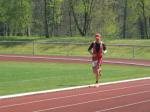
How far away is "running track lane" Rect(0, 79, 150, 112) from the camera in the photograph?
12531mm

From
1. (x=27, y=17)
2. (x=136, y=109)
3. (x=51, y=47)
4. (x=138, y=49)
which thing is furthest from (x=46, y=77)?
(x=27, y=17)

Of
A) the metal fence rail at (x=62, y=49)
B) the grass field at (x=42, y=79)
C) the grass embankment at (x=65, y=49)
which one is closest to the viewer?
the grass field at (x=42, y=79)

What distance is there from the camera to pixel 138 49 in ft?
147

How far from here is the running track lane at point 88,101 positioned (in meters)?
12.5

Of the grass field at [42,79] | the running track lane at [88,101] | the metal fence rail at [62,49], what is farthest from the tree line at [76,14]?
the running track lane at [88,101]

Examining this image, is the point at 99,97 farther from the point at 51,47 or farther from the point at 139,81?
the point at 51,47

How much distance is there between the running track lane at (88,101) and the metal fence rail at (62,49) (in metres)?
24.7

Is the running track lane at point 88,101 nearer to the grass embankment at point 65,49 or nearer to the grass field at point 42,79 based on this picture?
the grass field at point 42,79

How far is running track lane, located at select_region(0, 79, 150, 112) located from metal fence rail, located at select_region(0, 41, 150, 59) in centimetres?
2474

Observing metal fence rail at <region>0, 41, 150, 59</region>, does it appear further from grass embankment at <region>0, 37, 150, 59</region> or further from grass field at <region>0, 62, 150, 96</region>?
grass field at <region>0, 62, 150, 96</region>

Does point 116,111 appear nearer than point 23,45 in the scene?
Yes

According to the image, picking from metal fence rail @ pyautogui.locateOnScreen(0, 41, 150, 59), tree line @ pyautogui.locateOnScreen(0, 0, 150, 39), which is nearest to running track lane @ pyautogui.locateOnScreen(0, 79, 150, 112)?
metal fence rail @ pyautogui.locateOnScreen(0, 41, 150, 59)

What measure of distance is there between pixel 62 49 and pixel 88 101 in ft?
112

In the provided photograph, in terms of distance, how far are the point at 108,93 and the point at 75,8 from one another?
52.6 meters
